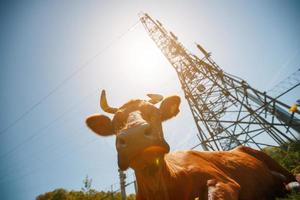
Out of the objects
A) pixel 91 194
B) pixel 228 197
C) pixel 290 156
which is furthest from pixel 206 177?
pixel 91 194

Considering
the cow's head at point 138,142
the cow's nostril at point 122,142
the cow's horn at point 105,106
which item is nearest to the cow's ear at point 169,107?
the cow's head at point 138,142

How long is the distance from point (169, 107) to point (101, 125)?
1070 millimetres

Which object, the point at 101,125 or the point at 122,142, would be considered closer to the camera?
the point at 122,142

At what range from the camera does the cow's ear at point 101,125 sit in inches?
113

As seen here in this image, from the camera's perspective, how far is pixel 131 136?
5.97 ft

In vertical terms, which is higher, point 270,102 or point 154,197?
point 270,102

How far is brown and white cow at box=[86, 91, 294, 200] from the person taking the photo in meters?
1.86

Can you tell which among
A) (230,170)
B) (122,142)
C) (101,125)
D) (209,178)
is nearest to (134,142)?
(122,142)

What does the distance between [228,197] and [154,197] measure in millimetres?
870

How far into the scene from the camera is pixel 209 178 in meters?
2.67

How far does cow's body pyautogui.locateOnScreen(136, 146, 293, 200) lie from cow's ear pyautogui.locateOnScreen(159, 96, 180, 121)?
0.67m

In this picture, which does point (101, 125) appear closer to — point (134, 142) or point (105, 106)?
point (105, 106)

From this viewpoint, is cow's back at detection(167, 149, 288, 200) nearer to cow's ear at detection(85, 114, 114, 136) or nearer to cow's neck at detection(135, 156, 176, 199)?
cow's neck at detection(135, 156, 176, 199)

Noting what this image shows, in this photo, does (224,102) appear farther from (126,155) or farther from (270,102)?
(126,155)
